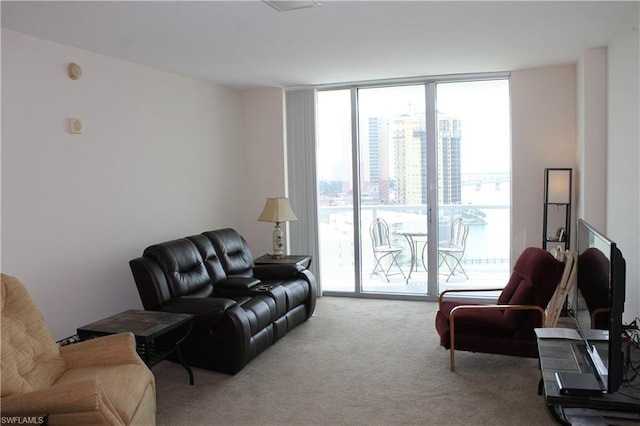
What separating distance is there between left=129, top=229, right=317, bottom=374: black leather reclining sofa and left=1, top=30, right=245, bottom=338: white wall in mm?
460


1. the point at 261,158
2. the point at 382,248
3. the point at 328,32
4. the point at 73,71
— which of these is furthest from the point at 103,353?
the point at 382,248

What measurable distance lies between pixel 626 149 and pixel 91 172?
13.5 feet

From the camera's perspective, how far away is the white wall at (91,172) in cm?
355

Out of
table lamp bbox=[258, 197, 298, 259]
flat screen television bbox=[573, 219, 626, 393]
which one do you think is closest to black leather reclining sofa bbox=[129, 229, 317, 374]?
table lamp bbox=[258, 197, 298, 259]

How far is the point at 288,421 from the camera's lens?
10.3 feet

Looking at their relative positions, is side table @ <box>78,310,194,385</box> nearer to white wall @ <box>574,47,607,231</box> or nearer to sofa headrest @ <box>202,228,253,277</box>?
sofa headrest @ <box>202,228,253,277</box>

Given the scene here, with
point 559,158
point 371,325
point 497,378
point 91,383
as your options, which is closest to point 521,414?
point 497,378

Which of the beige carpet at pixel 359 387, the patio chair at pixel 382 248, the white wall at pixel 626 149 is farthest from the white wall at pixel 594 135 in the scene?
the patio chair at pixel 382 248

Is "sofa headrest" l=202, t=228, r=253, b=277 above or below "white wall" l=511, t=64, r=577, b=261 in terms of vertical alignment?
below

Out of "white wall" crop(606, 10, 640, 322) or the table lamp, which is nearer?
"white wall" crop(606, 10, 640, 322)

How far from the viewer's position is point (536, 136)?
212 inches

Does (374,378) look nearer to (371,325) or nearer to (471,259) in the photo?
(371,325)

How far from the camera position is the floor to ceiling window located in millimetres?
5789

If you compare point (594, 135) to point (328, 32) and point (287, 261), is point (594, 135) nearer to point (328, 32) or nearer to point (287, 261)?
point (328, 32)
